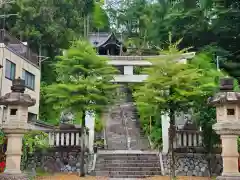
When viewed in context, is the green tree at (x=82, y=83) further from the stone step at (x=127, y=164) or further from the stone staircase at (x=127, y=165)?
the stone step at (x=127, y=164)

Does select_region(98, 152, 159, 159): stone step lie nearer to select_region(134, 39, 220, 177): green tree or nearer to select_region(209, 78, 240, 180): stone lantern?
select_region(134, 39, 220, 177): green tree

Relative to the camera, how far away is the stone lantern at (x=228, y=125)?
8898 mm

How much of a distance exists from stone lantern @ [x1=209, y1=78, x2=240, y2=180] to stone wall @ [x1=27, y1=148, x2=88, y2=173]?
7.69m

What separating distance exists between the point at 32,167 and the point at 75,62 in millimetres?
5030

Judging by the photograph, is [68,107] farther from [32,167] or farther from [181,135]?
[181,135]

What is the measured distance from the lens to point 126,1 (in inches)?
1713

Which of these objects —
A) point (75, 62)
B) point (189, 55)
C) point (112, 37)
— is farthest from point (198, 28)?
point (75, 62)

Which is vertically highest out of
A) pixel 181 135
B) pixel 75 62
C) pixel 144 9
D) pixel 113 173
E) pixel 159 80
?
pixel 144 9

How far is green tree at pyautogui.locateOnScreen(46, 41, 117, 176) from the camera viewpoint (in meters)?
13.7

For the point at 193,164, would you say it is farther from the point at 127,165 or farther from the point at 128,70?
the point at 128,70

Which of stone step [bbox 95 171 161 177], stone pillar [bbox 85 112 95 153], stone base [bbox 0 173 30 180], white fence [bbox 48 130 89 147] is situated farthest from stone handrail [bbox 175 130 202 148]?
stone base [bbox 0 173 30 180]

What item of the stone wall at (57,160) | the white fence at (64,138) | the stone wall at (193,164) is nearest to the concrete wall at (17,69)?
the white fence at (64,138)

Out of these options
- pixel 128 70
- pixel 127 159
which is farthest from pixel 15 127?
pixel 128 70

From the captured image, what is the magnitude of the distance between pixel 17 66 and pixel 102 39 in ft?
59.0
